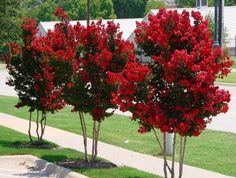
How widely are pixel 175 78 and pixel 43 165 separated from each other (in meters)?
4.68

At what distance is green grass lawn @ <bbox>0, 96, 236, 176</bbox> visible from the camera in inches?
551

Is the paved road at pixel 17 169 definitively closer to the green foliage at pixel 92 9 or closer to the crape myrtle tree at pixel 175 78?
the crape myrtle tree at pixel 175 78

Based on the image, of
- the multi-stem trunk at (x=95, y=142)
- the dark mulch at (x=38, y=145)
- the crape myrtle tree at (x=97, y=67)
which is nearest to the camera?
the crape myrtle tree at (x=97, y=67)

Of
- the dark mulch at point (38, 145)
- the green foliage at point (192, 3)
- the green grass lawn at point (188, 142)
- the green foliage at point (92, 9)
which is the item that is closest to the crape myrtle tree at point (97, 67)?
the green grass lawn at point (188, 142)

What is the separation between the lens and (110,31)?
13.2 meters

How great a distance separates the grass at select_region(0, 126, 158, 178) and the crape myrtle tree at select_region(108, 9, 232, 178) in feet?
5.92

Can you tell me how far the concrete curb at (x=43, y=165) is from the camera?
12.7 metres

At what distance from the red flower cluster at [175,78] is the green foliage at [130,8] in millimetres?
111324

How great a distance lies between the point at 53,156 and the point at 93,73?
242cm

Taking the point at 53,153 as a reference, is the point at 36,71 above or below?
above

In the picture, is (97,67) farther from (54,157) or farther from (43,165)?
Result: (54,157)

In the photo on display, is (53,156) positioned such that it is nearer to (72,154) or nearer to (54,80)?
(72,154)

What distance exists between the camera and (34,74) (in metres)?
15.7

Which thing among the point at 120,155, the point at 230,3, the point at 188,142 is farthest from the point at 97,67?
the point at 230,3
